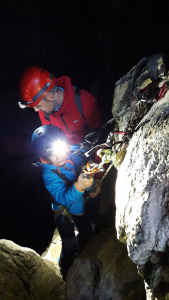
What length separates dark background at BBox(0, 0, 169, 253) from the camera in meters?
4.78

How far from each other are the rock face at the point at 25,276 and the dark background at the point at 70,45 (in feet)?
12.4

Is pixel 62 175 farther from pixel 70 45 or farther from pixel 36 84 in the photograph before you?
pixel 70 45

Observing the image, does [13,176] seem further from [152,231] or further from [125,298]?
[152,231]

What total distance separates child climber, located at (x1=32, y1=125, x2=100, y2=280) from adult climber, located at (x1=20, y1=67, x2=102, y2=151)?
56cm

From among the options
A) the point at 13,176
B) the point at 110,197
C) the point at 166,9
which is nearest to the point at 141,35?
the point at 166,9

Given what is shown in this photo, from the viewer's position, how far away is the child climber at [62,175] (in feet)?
10.0

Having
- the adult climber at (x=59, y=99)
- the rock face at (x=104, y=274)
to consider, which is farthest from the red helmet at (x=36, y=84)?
the rock face at (x=104, y=274)

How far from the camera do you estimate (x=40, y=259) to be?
319 cm

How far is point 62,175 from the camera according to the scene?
3.31 m

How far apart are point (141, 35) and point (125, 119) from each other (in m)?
3.51

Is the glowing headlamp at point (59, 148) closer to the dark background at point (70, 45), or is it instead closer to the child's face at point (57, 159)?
the child's face at point (57, 159)

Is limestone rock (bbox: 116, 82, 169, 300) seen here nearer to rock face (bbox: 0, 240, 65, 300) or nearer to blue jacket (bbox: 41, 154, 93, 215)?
blue jacket (bbox: 41, 154, 93, 215)

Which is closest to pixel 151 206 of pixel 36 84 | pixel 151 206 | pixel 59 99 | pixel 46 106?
pixel 151 206

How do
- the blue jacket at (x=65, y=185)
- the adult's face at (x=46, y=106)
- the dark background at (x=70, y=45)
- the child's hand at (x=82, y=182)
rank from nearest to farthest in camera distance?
the child's hand at (x=82, y=182), the blue jacket at (x=65, y=185), the adult's face at (x=46, y=106), the dark background at (x=70, y=45)
